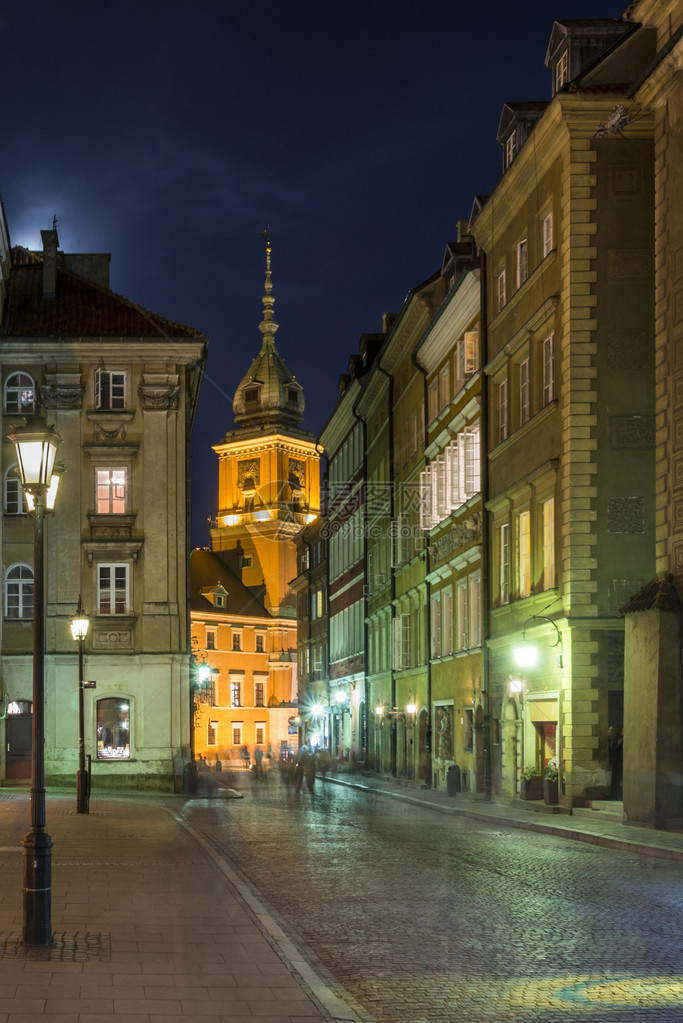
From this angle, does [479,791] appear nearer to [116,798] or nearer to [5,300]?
[116,798]

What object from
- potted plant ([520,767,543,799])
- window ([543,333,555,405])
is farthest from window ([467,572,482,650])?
window ([543,333,555,405])

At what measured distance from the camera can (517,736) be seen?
35.2 meters

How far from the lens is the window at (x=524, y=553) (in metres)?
34.0

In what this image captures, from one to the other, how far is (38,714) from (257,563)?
117m

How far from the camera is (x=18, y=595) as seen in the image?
157ft

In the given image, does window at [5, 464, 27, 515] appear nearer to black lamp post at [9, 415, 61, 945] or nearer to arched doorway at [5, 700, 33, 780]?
arched doorway at [5, 700, 33, 780]

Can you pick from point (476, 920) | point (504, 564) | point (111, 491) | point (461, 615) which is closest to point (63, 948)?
point (476, 920)

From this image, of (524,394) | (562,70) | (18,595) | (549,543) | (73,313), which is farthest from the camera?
(73,313)

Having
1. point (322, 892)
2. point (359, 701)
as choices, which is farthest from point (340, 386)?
point (322, 892)

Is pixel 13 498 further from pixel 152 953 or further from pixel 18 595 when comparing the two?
pixel 152 953

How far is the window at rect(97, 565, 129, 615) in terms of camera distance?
4788 cm

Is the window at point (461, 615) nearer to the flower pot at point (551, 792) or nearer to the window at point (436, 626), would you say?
the window at point (436, 626)

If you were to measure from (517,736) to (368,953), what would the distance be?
24058 millimetres

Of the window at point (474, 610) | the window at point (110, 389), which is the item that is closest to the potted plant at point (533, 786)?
the window at point (474, 610)
